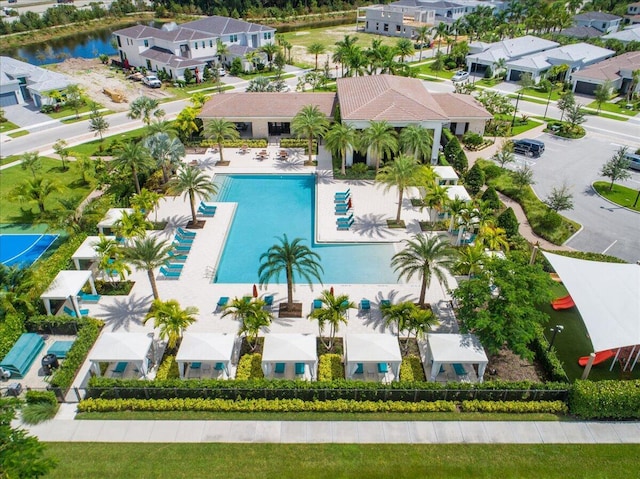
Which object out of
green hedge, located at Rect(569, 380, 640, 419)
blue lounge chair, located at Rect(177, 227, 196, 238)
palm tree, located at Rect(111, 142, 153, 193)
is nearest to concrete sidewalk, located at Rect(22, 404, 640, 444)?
green hedge, located at Rect(569, 380, 640, 419)

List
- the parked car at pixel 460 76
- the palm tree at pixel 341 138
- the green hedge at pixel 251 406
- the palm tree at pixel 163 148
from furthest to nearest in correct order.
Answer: the parked car at pixel 460 76, the palm tree at pixel 341 138, the palm tree at pixel 163 148, the green hedge at pixel 251 406

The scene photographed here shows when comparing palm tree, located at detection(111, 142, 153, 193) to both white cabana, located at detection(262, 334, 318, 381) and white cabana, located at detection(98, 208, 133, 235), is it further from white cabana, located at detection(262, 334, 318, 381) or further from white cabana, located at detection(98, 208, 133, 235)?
white cabana, located at detection(262, 334, 318, 381)

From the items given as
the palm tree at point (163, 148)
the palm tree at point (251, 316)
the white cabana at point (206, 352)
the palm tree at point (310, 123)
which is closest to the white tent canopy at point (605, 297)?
the palm tree at point (251, 316)

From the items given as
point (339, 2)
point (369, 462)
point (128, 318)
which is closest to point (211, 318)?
point (128, 318)

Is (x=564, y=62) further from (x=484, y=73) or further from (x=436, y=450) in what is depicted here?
(x=436, y=450)

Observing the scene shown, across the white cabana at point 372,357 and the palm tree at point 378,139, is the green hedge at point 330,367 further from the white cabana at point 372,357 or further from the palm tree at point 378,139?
the palm tree at point 378,139

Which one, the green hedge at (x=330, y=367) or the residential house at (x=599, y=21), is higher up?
the residential house at (x=599, y=21)
